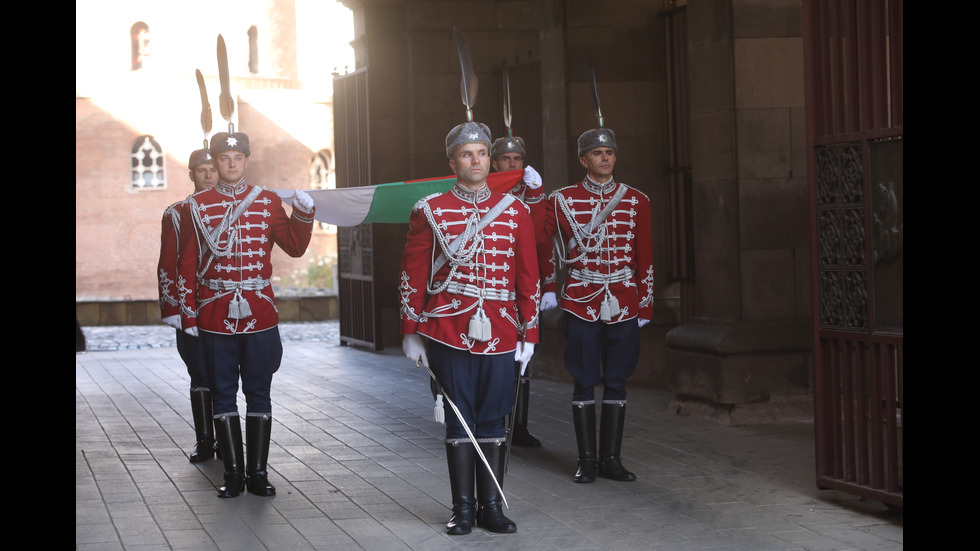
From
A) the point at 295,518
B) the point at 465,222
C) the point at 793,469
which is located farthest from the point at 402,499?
the point at 793,469

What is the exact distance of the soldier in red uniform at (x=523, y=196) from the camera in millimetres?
7141

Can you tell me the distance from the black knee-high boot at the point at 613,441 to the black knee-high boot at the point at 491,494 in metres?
1.25

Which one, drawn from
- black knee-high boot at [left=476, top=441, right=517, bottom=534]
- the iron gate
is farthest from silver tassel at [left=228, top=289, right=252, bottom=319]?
the iron gate

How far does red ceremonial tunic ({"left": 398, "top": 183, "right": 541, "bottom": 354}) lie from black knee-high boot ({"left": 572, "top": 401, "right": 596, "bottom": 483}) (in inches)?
46.8

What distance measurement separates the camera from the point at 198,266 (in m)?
6.95

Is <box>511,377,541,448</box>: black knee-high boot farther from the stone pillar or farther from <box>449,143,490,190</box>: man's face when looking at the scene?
<box>449,143,490,190</box>: man's face

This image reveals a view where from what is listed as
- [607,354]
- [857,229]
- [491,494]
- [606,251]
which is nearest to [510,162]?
[606,251]

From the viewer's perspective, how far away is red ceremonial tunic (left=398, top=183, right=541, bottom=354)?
19.6 feet

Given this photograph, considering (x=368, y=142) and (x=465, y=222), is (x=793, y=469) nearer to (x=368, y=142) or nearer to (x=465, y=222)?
(x=465, y=222)

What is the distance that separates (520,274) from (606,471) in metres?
1.59

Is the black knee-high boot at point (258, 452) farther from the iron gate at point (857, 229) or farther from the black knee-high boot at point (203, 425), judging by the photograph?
the iron gate at point (857, 229)

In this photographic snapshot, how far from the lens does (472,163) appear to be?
6023 millimetres

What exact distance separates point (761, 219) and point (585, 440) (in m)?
2.76

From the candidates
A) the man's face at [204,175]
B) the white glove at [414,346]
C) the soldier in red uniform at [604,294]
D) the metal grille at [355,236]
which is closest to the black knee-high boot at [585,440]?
the soldier in red uniform at [604,294]
